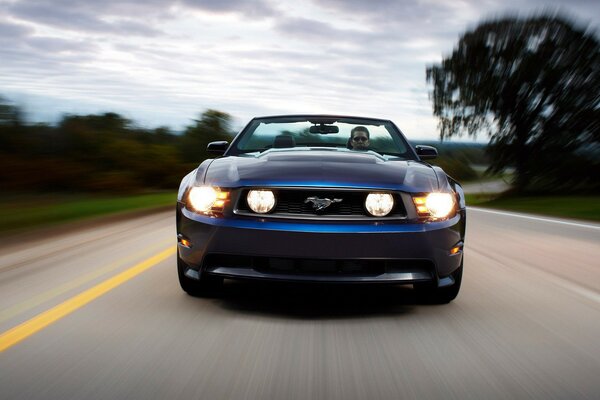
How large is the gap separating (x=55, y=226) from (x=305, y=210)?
27.7 ft

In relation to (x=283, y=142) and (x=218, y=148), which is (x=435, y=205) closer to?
(x=283, y=142)

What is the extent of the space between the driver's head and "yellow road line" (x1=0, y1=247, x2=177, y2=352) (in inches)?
88.9

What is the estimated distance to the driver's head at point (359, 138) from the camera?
677 centimetres

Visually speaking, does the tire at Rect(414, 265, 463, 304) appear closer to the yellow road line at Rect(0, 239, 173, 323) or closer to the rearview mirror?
the rearview mirror

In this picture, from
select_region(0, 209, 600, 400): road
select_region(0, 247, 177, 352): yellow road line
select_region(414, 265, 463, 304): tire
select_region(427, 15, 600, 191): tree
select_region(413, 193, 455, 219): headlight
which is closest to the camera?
select_region(0, 209, 600, 400): road

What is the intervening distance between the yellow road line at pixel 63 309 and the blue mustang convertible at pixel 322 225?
0.80 meters

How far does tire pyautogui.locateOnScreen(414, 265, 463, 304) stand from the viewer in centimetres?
520

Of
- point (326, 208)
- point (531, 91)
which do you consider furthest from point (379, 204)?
point (531, 91)

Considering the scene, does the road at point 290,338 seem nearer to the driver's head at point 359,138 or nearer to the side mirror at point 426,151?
the side mirror at point 426,151

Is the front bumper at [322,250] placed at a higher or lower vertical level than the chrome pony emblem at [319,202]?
lower

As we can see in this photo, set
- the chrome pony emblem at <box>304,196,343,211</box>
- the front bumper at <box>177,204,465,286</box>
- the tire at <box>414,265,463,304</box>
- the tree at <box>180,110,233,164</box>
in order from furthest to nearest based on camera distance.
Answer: the tree at <box>180,110,233,164</box> → the tire at <box>414,265,463,304</box> → the chrome pony emblem at <box>304,196,343,211</box> → the front bumper at <box>177,204,465,286</box>

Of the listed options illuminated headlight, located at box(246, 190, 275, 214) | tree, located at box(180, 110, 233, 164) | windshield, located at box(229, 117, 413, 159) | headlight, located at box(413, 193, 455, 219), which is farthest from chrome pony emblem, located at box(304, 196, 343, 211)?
tree, located at box(180, 110, 233, 164)

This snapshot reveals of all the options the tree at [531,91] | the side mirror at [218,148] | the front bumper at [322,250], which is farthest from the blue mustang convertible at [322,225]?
the tree at [531,91]

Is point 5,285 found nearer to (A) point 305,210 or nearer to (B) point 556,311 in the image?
(A) point 305,210
